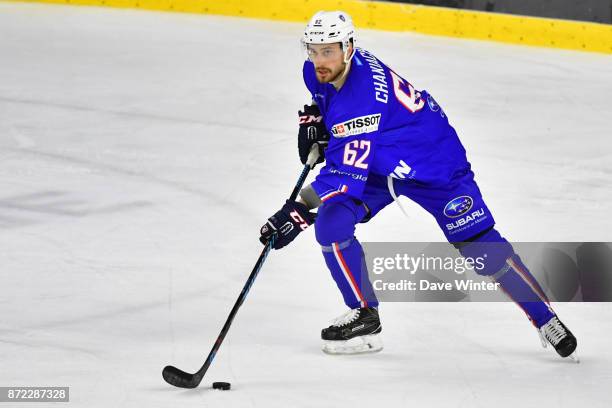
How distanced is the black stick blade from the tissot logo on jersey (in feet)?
2.94

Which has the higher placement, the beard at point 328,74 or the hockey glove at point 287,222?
the beard at point 328,74

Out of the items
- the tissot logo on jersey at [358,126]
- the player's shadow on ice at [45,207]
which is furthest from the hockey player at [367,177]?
the player's shadow on ice at [45,207]

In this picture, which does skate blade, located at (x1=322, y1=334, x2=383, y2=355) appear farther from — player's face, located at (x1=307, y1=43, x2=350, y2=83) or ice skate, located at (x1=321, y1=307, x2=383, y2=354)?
player's face, located at (x1=307, y1=43, x2=350, y2=83)

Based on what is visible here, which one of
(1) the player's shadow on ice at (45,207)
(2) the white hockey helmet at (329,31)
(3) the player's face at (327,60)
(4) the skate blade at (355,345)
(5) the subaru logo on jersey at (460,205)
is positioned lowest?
(1) the player's shadow on ice at (45,207)

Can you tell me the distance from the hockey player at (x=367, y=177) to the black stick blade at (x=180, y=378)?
565mm

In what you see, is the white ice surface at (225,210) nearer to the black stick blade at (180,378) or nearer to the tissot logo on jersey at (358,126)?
the black stick blade at (180,378)

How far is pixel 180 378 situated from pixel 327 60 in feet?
3.62

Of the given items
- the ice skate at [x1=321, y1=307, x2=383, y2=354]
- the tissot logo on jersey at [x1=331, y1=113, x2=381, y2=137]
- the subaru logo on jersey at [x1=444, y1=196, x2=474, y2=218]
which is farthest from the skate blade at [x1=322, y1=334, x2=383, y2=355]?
the tissot logo on jersey at [x1=331, y1=113, x2=381, y2=137]

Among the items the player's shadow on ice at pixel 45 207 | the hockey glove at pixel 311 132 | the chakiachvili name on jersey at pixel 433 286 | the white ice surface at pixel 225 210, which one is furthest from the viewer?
the player's shadow on ice at pixel 45 207

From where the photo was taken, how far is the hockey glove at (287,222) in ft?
12.1

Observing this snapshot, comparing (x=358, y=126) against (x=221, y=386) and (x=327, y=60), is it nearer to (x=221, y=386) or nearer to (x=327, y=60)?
(x=327, y=60)

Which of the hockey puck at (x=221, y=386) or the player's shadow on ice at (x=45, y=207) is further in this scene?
the player's shadow on ice at (x=45, y=207)

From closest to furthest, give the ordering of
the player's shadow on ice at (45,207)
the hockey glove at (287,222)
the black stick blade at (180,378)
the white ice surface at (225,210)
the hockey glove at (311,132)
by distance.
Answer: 1. the black stick blade at (180,378)
2. the white ice surface at (225,210)
3. the hockey glove at (287,222)
4. the hockey glove at (311,132)
5. the player's shadow on ice at (45,207)

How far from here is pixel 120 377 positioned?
3480 millimetres
